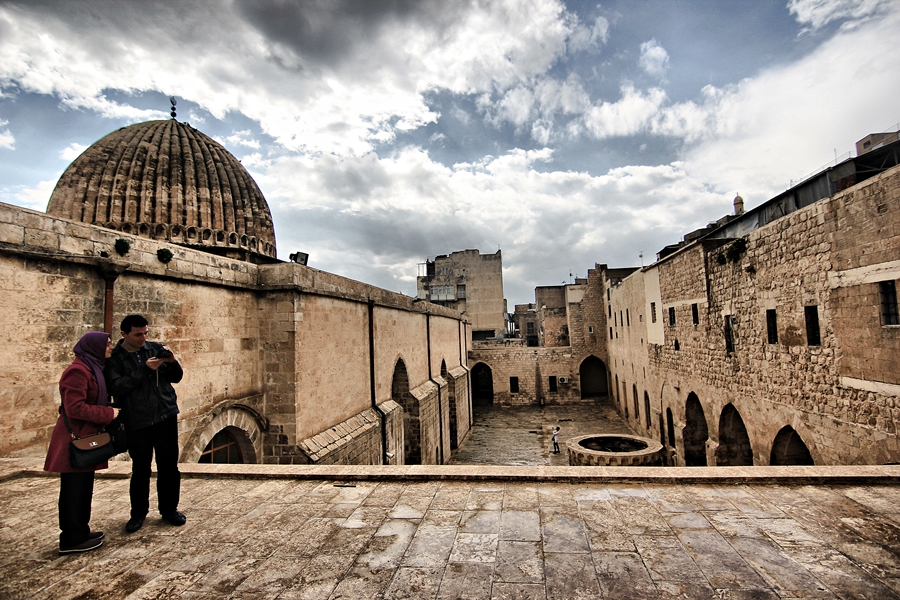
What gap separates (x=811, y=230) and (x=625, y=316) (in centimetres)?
1426

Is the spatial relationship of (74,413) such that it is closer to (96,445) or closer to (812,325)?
(96,445)

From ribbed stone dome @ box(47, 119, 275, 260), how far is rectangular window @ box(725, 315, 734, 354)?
11465 mm

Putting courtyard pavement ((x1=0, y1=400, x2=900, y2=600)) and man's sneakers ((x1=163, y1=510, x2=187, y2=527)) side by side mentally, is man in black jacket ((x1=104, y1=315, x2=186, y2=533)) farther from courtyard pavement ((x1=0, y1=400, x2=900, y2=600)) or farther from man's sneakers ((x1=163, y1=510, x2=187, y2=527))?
courtyard pavement ((x1=0, y1=400, x2=900, y2=600))

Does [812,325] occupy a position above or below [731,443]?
above

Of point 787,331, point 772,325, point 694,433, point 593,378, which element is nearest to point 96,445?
point 787,331

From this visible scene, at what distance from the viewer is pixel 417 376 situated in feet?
49.8

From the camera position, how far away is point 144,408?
3242 mm

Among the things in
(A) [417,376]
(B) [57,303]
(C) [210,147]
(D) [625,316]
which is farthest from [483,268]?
(B) [57,303]

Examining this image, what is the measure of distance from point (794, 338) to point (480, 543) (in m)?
7.85

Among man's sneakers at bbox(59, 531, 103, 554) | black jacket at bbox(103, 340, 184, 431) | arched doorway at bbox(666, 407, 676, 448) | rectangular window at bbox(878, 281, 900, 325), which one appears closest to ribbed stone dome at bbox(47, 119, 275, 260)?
black jacket at bbox(103, 340, 184, 431)

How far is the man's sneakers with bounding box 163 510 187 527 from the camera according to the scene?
11.1 ft

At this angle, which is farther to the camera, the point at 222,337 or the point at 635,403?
the point at 635,403

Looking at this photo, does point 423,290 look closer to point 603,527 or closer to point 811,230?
point 811,230

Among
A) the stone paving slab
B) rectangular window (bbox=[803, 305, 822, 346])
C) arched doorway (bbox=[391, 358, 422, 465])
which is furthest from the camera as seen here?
arched doorway (bbox=[391, 358, 422, 465])
